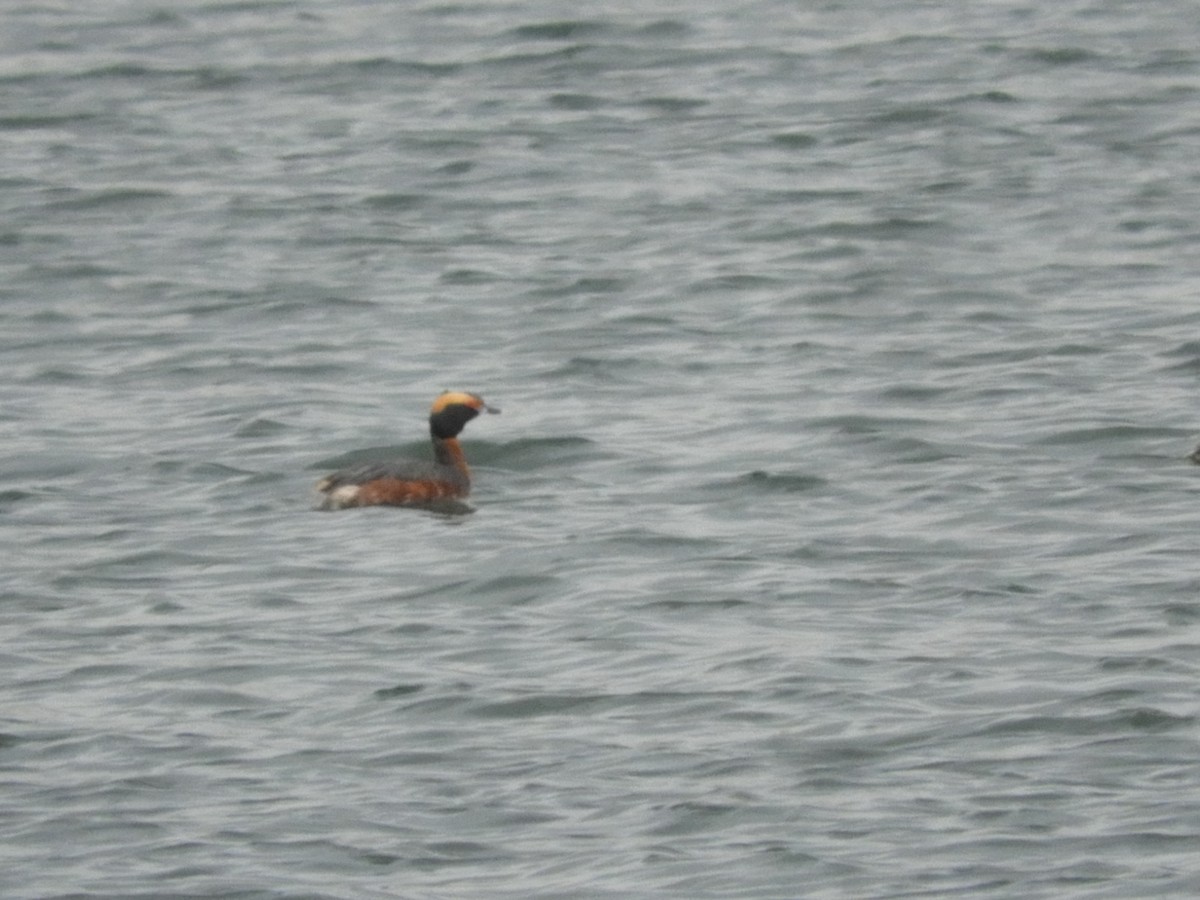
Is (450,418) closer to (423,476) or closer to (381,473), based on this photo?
(423,476)

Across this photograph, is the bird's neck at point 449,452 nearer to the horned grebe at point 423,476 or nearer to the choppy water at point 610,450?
the horned grebe at point 423,476

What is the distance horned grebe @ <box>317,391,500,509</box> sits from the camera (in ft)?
49.3

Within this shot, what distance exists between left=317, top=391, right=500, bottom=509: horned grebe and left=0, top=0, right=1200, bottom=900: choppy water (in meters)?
0.14

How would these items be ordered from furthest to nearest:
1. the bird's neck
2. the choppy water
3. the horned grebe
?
the bird's neck → the horned grebe → the choppy water

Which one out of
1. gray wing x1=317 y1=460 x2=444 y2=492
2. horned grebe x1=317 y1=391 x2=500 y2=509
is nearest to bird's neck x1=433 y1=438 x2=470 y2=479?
horned grebe x1=317 y1=391 x2=500 y2=509

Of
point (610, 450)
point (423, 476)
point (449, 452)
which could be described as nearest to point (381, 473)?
point (423, 476)

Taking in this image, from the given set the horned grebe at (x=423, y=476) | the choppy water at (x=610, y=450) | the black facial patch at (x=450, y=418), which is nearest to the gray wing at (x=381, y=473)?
the horned grebe at (x=423, y=476)

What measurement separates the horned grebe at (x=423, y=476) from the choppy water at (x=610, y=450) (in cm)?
14

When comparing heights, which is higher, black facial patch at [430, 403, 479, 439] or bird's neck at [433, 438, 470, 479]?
black facial patch at [430, 403, 479, 439]

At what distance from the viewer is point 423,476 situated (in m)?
15.3

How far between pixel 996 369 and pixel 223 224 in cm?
721

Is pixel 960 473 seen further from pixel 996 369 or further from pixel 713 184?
pixel 713 184

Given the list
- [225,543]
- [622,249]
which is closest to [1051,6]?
[622,249]

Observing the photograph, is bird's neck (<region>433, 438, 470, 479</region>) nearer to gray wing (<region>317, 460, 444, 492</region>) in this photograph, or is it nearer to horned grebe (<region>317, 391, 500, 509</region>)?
horned grebe (<region>317, 391, 500, 509</region>)
